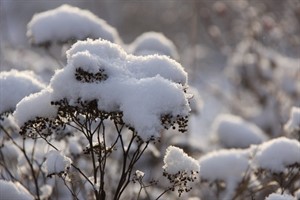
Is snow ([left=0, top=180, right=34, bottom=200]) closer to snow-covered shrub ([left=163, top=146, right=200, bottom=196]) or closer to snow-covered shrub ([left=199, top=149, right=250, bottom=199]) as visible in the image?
snow-covered shrub ([left=163, top=146, right=200, bottom=196])

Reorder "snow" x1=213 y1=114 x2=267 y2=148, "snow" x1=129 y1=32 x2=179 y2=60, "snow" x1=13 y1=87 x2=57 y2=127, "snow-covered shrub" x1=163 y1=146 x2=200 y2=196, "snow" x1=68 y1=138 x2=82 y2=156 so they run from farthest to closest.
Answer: "snow" x1=213 y1=114 x2=267 y2=148 < "snow" x1=129 y1=32 x2=179 y2=60 < "snow" x1=68 y1=138 x2=82 y2=156 < "snow-covered shrub" x1=163 y1=146 x2=200 y2=196 < "snow" x1=13 y1=87 x2=57 y2=127

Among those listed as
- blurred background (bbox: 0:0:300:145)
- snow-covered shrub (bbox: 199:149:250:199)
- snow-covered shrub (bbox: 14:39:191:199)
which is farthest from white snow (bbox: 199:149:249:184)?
blurred background (bbox: 0:0:300:145)

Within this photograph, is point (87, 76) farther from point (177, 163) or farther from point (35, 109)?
point (177, 163)

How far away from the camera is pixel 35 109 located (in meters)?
2.63

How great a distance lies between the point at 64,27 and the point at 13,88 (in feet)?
3.11

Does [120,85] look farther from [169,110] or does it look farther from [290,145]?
[290,145]

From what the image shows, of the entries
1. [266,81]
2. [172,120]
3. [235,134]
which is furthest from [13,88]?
[266,81]

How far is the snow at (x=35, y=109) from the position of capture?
2631 millimetres

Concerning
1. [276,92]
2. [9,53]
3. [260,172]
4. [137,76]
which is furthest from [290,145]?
[9,53]

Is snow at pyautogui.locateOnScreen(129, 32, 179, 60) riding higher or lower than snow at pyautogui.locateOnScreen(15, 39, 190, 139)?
higher

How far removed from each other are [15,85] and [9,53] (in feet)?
18.5

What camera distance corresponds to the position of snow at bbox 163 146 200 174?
2.75 m

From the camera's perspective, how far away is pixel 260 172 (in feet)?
12.0

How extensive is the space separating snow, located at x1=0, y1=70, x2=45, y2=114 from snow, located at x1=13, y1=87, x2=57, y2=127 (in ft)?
1.81
